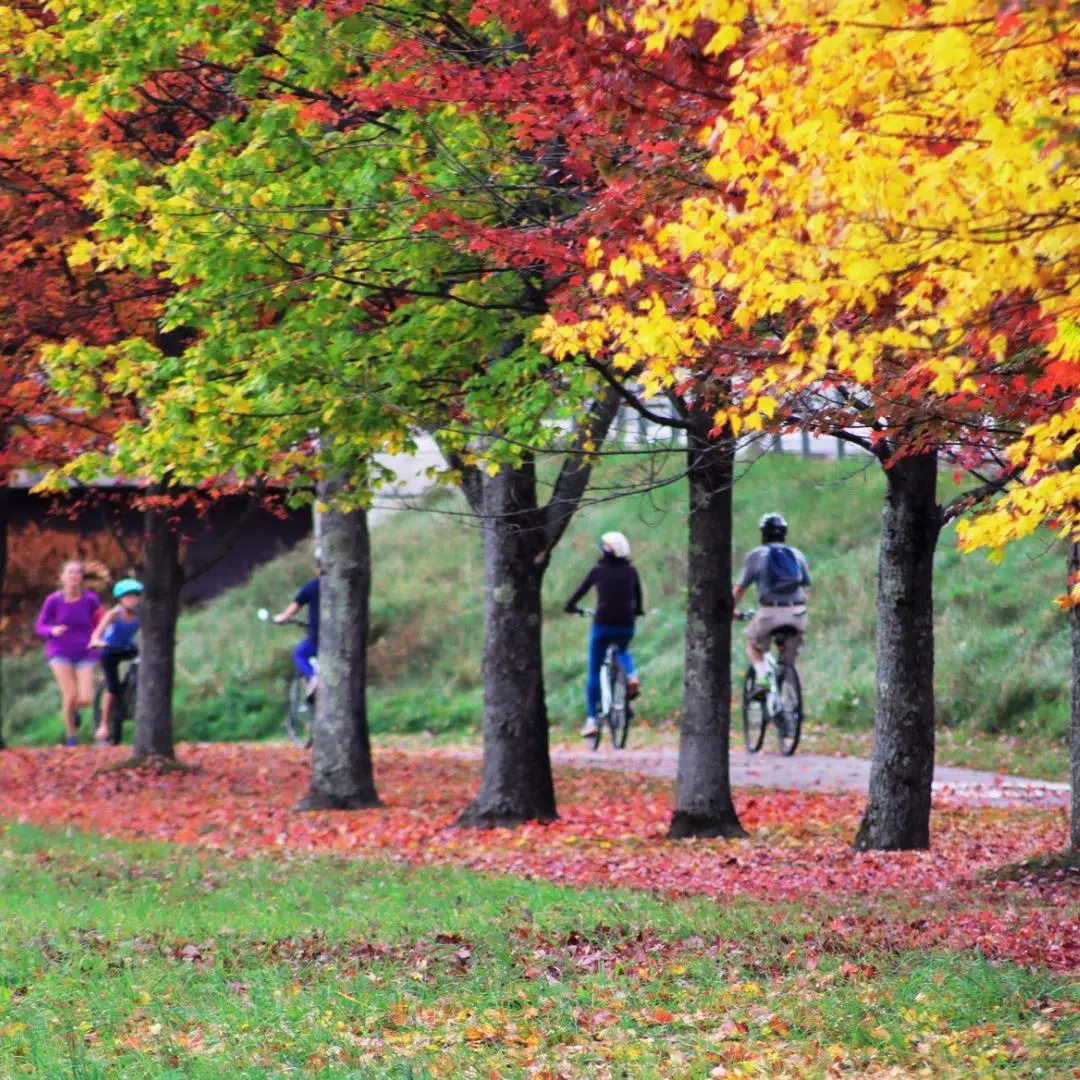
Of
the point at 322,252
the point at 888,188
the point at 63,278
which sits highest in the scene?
the point at 63,278

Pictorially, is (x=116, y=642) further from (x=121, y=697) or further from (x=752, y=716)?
(x=752, y=716)

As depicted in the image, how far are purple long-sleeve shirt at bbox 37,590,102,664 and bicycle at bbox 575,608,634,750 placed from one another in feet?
18.9

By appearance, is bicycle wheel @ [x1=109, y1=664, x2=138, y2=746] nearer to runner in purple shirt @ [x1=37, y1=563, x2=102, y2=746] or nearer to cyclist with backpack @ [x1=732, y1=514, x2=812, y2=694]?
runner in purple shirt @ [x1=37, y1=563, x2=102, y2=746]

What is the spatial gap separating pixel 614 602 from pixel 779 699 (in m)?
2.02

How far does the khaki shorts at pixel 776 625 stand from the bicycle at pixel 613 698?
79.0 inches

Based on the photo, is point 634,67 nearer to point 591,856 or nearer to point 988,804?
point 591,856

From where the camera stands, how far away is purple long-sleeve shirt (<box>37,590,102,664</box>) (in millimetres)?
21094

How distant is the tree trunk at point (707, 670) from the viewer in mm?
12031

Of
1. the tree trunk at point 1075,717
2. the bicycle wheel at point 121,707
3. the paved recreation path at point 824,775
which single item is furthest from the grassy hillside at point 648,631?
the tree trunk at point 1075,717

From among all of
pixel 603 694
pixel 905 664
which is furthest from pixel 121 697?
pixel 905 664

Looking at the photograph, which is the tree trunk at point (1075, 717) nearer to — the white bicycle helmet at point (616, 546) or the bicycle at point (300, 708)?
the white bicycle helmet at point (616, 546)

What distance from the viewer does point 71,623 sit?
21.2 metres

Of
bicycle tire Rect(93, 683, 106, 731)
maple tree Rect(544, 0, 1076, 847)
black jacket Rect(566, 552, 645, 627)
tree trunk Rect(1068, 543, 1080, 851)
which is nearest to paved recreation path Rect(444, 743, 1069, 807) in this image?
black jacket Rect(566, 552, 645, 627)

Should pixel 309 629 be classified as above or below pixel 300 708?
above
